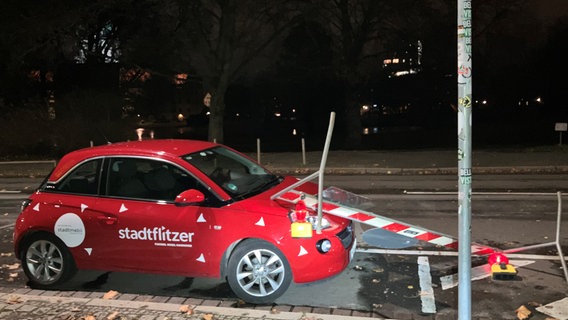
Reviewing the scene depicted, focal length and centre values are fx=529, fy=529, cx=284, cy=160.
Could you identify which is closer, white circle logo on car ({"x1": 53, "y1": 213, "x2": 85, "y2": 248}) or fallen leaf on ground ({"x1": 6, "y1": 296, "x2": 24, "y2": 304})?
fallen leaf on ground ({"x1": 6, "y1": 296, "x2": 24, "y2": 304})

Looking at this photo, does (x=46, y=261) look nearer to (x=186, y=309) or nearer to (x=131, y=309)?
(x=131, y=309)

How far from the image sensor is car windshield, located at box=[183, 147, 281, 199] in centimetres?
565

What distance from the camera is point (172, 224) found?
211 inches

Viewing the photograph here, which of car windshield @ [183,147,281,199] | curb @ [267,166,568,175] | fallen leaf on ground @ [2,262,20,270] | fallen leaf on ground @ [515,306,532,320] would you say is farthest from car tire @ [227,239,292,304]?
curb @ [267,166,568,175]

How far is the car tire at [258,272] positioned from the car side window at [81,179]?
1899 mm

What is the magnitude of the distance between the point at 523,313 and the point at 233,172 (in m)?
3.37

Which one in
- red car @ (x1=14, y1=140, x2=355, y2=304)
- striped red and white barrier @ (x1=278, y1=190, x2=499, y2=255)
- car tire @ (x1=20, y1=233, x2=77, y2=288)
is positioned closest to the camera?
red car @ (x1=14, y1=140, x2=355, y2=304)

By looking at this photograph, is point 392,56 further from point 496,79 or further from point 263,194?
point 263,194

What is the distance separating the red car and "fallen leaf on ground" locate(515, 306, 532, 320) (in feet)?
5.36

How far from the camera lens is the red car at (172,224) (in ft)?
16.8

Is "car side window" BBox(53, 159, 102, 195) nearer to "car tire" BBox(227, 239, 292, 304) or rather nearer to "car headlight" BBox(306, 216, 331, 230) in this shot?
"car tire" BBox(227, 239, 292, 304)

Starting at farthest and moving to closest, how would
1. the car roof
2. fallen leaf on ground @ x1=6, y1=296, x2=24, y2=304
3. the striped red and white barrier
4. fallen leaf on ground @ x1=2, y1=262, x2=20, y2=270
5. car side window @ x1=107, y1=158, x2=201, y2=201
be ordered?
1. fallen leaf on ground @ x1=2, y1=262, x2=20, y2=270
2. the car roof
3. car side window @ x1=107, y1=158, x2=201, y2=201
4. the striped red and white barrier
5. fallen leaf on ground @ x1=6, y1=296, x2=24, y2=304

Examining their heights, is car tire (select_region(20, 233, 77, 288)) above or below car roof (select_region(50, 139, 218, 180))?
below

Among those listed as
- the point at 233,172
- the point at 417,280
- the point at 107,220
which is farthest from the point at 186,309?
the point at 417,280
